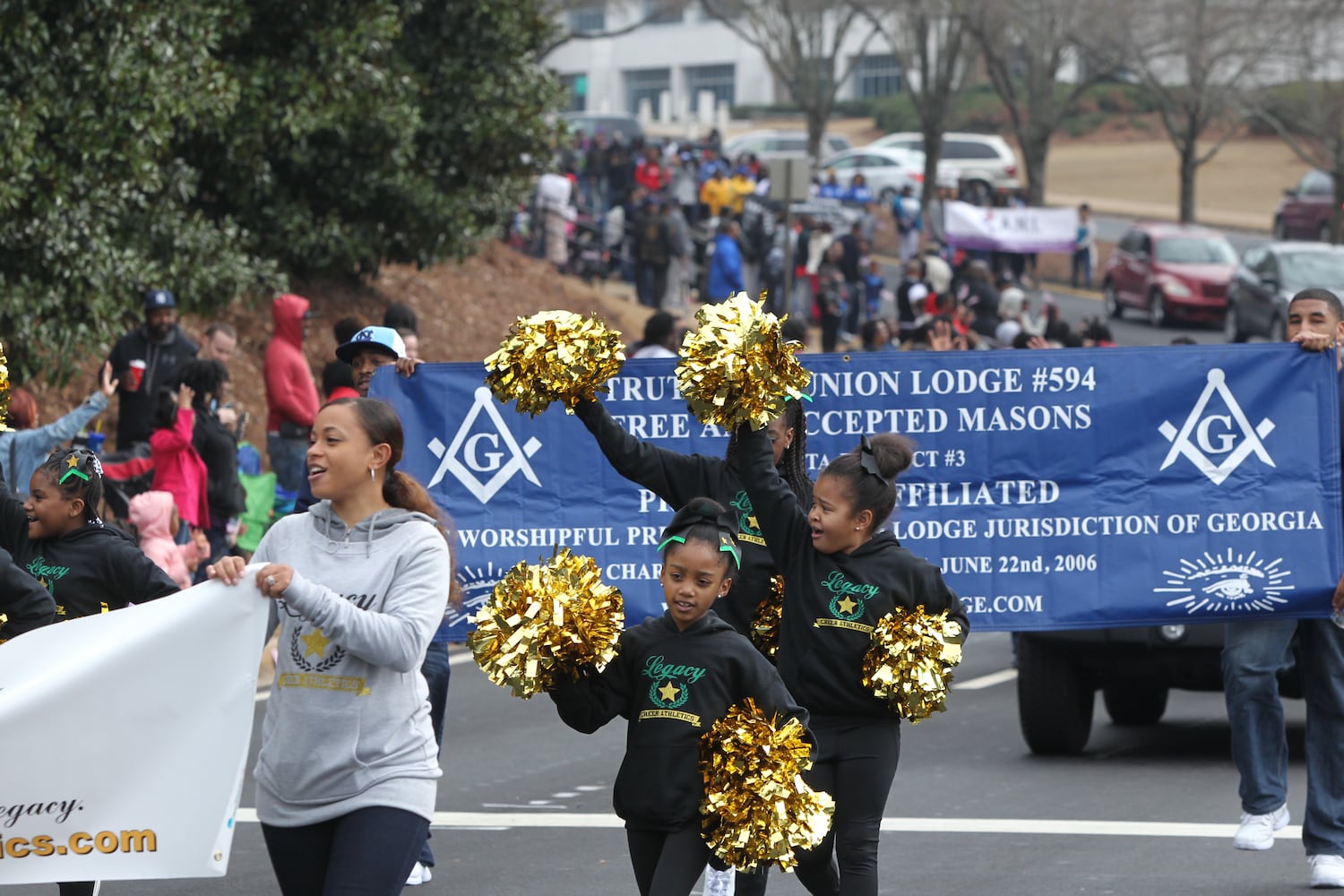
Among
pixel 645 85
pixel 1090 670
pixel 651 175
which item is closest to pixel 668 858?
pixel 1090 670

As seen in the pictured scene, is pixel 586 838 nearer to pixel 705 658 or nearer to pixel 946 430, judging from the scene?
pixel 946 430

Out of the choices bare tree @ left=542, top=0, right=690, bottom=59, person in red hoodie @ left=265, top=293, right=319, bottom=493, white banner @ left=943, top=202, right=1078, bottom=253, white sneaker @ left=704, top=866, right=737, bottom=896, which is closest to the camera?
white sneaker @ left=704, top=866, right=737, bottom=896

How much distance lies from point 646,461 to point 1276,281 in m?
25.4

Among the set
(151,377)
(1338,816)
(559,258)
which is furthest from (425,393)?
(559,258)

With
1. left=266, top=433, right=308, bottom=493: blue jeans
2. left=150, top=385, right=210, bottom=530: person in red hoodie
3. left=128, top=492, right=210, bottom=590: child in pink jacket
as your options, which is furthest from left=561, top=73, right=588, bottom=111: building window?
left=128, top=492, right=210, bottom=590: child in pink jacket

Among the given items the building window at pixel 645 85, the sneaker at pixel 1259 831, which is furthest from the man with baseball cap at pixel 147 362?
the building window at pixel 645 85

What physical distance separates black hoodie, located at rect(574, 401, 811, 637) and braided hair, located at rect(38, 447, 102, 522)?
5.25 feet

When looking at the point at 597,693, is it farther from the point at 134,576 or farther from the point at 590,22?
the point at 590,22

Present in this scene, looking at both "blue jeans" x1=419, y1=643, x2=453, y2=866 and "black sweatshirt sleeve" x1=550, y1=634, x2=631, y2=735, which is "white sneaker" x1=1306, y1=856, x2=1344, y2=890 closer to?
"black sweatshirt sleeve" x1=550, y1=634, x2=631, y2=735

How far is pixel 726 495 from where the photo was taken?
6426 mm

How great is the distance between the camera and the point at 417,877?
7324mm

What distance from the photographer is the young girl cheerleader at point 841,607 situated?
5.82 metres

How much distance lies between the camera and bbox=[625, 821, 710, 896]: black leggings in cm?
521

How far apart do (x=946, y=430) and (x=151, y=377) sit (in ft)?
21.8
